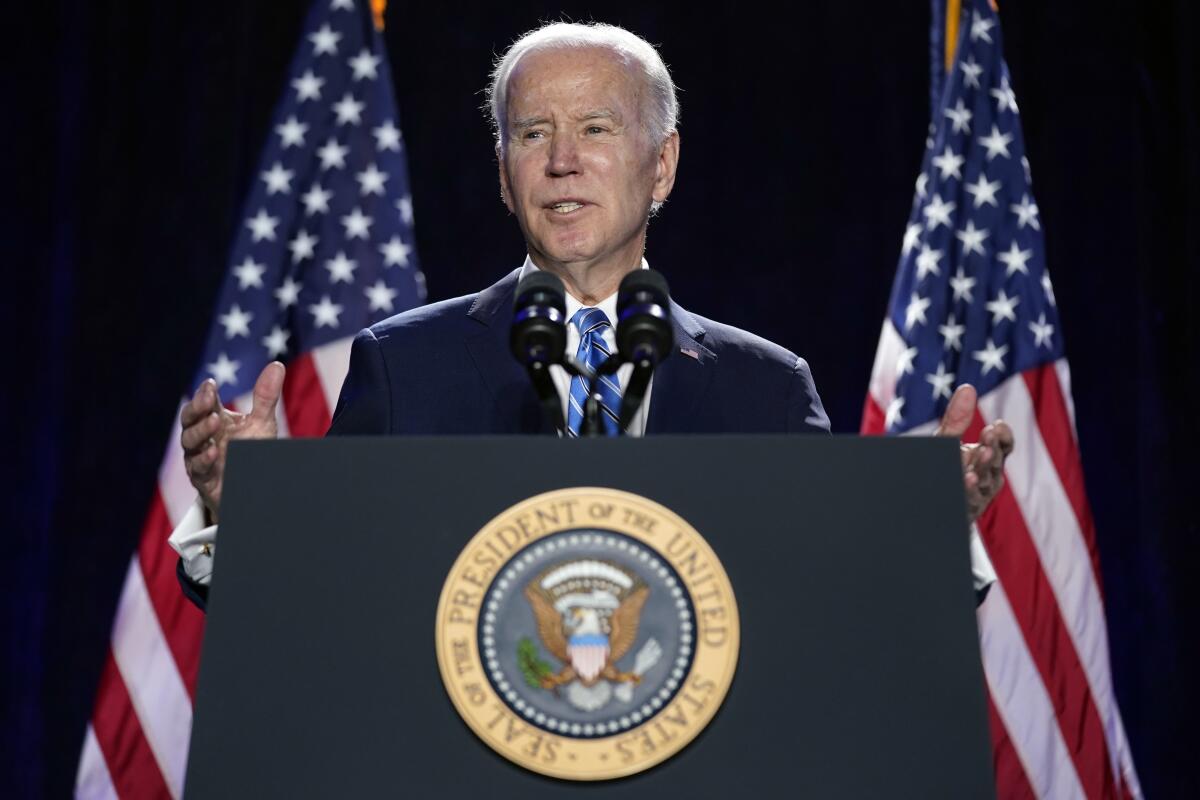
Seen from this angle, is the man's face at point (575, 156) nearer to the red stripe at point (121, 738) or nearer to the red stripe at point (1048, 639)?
the red stripe at point (1048, 639)

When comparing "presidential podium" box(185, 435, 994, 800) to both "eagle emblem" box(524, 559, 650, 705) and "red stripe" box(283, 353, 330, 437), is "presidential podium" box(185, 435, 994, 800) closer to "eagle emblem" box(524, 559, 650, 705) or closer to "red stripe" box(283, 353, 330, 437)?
"eagle emblem" box(524, 559, 650, 705)

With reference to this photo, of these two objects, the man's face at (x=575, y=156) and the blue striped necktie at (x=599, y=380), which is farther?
the man's face at (x=575, y=156)

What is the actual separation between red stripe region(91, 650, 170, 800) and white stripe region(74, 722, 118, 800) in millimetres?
12

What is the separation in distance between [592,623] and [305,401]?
8.55 ft

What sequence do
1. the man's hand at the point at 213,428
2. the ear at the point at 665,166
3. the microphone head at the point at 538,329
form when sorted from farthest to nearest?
the ear at the point at 665,166 → the man's hand at the point at 213,428 → the microphone head at the point at 538,329

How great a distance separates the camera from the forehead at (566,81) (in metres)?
2.00

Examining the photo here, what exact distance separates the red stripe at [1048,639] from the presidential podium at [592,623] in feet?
7.97

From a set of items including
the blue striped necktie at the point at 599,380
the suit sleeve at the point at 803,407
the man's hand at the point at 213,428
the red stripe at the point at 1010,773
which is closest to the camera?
the man's hand at the point at 213,428

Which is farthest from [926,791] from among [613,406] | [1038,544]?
[1038,544]

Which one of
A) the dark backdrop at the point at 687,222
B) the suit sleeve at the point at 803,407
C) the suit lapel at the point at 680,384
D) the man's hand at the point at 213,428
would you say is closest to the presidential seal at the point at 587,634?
the man's hand at the point at 213,428

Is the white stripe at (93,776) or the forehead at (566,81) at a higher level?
the forehead at (566,81)

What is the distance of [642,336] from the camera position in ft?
4.08

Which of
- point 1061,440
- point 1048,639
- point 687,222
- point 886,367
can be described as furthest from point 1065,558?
point 687,222

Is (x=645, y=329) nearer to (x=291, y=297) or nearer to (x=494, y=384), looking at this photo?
(x=494, y=384)
